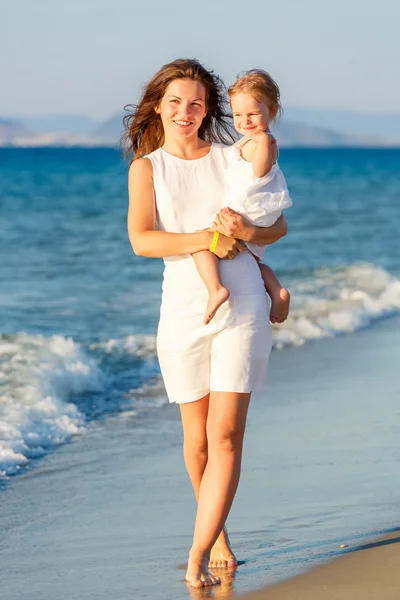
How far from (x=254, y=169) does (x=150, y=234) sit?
1.36ft

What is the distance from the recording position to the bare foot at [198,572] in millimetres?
3797

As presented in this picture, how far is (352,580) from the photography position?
3.71 meters

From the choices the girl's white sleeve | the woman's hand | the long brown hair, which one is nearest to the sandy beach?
the woman's hand

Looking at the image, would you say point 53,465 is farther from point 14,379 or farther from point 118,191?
point 118,191

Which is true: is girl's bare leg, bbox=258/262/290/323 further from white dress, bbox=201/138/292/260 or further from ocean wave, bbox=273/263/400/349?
ocean wave, bbox=273/263/400/349

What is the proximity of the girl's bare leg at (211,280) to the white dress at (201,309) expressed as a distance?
49 millimetres

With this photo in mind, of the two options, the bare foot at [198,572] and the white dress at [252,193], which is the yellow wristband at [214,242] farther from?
the bare foot at [198,572]

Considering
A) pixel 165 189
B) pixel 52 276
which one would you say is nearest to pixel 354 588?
pixel 165 189

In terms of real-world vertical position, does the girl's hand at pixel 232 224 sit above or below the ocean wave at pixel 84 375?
above

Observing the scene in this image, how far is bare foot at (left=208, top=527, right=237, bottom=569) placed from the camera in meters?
4.02

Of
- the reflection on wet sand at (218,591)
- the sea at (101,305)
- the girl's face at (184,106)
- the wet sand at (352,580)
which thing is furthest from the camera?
the sea at (101,305)

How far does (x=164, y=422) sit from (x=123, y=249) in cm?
1291

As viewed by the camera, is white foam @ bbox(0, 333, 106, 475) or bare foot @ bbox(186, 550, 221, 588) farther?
white foam @ bbox(0, 333, 106, 475)

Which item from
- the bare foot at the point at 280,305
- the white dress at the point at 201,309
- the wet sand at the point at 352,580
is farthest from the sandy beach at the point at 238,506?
the bare foot at the point at 280,305
